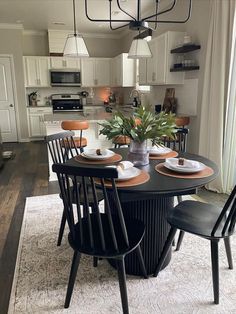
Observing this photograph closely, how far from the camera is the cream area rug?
5.62 ft

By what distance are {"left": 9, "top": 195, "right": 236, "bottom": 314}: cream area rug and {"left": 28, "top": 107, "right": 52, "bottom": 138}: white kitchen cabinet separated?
5.11 metres

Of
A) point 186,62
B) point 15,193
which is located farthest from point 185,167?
point 15,193

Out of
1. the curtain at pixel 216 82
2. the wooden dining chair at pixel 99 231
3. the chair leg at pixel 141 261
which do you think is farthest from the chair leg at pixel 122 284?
the curtain at pixel 216 82

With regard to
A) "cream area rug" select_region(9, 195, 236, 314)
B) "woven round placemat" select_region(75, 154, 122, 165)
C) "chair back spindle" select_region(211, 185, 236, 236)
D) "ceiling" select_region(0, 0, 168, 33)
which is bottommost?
"cream area rug" select_region(9, 195, 236, 314)

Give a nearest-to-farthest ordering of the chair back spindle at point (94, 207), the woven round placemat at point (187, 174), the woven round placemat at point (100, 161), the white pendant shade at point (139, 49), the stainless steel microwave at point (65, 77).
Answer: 1. the chair back spindle at point (94, 207)
2. the woven round placemat at point (187, 174)
3. the woven round placemat at point (100, 161)
4. the white pendant shade at point (139, 49)
5. the stainless steel microwave at point (65, 77)

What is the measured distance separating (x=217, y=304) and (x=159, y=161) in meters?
1.08

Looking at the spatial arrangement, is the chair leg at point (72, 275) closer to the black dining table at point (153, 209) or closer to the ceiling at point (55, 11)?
the black dining table at point (153, 209)

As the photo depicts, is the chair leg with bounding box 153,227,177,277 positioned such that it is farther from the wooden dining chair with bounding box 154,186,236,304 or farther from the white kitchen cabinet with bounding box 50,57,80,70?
the white kitchen cabinet with bounding box 50,57,80,70

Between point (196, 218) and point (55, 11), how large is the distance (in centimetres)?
501

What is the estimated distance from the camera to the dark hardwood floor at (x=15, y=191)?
2119 mm

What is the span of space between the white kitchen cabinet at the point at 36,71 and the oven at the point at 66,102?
1.64 feet

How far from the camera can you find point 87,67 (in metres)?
7.19

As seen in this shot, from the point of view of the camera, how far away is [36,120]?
23.3 ft

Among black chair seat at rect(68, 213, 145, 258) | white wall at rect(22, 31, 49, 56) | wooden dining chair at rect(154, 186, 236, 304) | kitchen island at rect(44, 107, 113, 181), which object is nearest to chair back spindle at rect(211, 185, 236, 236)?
wooden dining chair at rect(154, 186, 236, 304)
